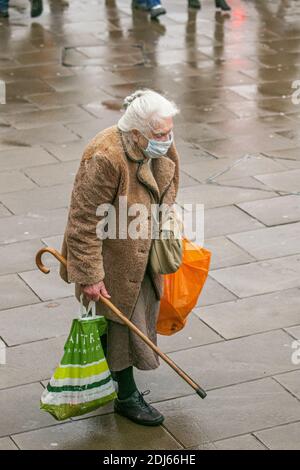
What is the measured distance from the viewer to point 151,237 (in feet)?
→ 17.5

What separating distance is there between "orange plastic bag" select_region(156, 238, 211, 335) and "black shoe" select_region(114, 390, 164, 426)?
1.52ft

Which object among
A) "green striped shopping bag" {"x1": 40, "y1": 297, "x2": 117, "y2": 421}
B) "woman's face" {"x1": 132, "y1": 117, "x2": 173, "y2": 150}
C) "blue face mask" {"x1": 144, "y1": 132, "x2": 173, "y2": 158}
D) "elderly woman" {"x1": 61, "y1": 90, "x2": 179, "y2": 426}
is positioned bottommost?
"green striped shopping bag" {"x1": 40, "y1": 297, "x2": 117, "y2": 421}

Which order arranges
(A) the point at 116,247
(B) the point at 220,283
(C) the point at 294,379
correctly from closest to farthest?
1. (A) the point at 116,247
2. (C) the point at 294,379
3. (B) the point at 220,283

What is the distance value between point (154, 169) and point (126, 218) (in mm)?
299

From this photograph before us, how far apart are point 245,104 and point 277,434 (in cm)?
594

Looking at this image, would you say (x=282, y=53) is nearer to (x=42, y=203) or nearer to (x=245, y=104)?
(x=245, y=104)

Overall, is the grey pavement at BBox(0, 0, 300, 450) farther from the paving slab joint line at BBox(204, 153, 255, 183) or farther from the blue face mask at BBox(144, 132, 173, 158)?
the blue face mask at BBox(144, 132, 173, 158)

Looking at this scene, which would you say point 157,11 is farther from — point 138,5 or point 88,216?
point 88,216

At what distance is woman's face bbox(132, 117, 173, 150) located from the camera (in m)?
5.09

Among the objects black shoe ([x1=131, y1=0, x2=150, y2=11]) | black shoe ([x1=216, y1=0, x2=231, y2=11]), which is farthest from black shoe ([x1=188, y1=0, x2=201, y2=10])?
black shoe ([x1=131, y1=0, x2=150, y2=11])

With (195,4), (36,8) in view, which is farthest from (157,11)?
(36,8)

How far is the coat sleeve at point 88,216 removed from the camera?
5.08 metres

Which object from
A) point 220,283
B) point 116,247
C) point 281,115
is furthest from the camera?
point 281,115
